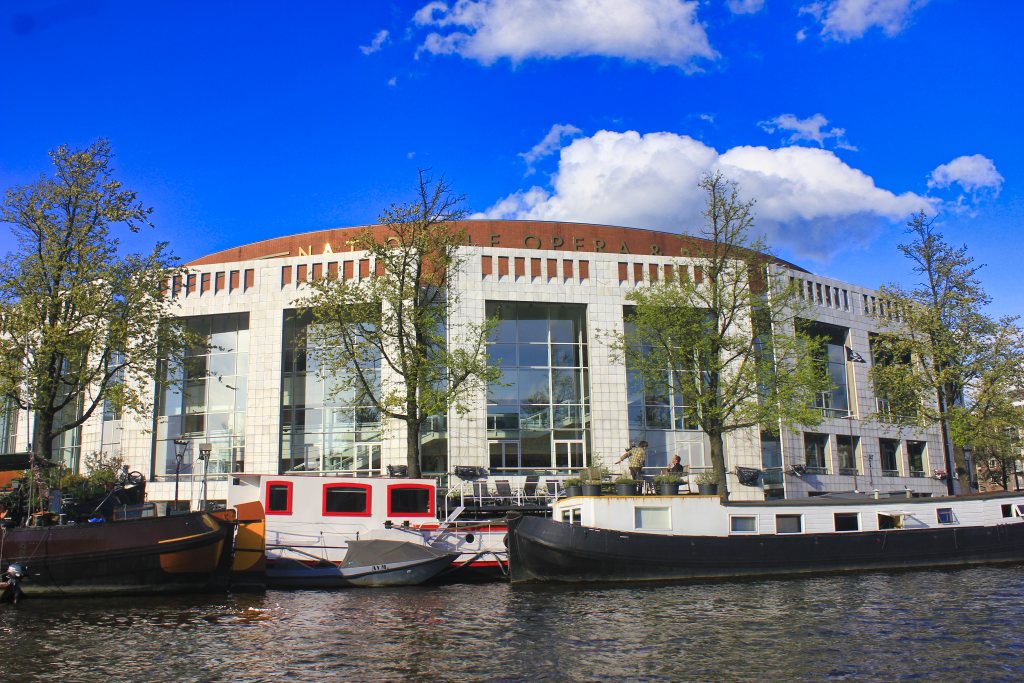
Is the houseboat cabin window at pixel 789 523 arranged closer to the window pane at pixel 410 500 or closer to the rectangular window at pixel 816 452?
the window pane at pixel 410 500

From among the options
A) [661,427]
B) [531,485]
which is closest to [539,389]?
[531,485]

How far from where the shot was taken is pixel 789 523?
29.2 m

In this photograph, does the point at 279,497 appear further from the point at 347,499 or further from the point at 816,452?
the point at 816,452

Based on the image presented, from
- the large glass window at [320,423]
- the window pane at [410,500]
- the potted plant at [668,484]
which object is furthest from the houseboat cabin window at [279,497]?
the large glass window at [320,423]

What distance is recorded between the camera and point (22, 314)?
1257 inches

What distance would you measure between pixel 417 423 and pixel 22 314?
14.7 m

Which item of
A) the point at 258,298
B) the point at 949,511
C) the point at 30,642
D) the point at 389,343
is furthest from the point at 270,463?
the point at 949,511

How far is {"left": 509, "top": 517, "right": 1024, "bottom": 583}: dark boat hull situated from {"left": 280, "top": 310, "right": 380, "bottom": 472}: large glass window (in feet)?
59.3

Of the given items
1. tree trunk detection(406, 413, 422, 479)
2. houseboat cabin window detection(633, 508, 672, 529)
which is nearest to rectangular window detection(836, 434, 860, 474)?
houseboat cabin window detection(633, 508, 672, 529)

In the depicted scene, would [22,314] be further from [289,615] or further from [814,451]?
[814,451]

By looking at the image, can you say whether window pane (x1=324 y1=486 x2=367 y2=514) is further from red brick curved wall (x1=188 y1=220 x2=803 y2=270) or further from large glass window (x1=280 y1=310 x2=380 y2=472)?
red brick curved wall (x1=188 y1=220 x2=803 y2=270)

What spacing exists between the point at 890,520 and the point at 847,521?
1873mm

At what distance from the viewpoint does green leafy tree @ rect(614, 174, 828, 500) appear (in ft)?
123

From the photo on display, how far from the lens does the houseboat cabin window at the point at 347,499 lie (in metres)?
28.5
